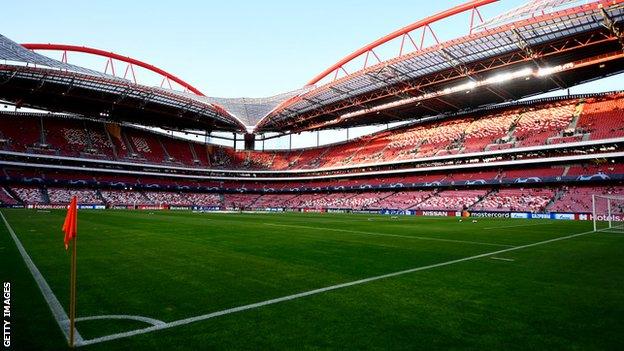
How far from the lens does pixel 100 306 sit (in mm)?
5211

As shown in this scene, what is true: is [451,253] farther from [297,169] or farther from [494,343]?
[297,169]

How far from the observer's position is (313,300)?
226 inches

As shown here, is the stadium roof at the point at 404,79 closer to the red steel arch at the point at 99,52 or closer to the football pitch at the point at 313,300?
the red steel arch at the point at 99,52

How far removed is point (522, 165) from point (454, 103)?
1436 centimetres

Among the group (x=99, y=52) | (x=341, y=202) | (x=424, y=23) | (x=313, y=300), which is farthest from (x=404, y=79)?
(x=99, y=52)

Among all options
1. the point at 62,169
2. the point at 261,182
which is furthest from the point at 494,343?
the point at 261,182

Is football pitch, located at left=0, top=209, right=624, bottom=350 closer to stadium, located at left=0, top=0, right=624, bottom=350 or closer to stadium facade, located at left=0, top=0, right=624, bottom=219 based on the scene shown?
stadium, located at left=0, top=0, right=624, bottom=350

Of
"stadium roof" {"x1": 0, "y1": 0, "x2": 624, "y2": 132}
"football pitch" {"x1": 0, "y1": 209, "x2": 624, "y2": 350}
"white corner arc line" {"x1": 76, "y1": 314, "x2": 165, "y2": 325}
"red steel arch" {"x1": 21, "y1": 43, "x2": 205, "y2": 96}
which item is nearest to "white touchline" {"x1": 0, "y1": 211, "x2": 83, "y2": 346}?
"football pitch" {"x1": 0, "y1": 209, "x2": 624, "y2": 350}

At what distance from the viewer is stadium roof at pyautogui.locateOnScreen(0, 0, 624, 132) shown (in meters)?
33.9

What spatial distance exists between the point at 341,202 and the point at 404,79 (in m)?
24.4

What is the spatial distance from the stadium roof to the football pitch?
3123cm

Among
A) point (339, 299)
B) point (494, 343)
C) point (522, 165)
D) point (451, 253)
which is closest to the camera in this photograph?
point (494, 343)

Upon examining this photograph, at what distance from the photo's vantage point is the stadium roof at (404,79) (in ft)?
111

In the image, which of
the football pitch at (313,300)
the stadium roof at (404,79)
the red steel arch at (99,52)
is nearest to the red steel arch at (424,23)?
the stadium roof at (404,79)
